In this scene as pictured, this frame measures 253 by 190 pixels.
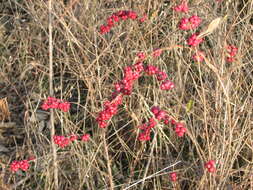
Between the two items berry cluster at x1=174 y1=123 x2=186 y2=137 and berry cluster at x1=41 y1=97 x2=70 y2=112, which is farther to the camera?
berry cluster at x1=41 y1=97 x2=70 y2=112

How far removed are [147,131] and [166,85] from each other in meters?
0.29

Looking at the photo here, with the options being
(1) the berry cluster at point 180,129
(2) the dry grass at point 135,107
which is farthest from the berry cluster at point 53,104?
(1) the berry cluster at point 180,129

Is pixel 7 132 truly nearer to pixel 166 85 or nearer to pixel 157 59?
pixel 157 59

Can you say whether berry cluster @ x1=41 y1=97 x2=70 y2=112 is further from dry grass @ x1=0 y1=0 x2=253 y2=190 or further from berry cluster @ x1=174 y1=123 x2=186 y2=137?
berry cluster @ x1=174 y1=123 x2=186 y2=137

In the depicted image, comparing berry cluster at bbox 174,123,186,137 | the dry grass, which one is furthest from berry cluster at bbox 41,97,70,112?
berry cluster at bbox 174,123,186,137

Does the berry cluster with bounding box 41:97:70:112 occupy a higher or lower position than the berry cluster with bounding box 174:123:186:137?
higher

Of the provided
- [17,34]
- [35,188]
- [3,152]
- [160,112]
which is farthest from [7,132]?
[160,112]

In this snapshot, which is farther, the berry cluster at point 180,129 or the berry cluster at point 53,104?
the berry cluster at point 53,104

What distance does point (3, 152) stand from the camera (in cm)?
263

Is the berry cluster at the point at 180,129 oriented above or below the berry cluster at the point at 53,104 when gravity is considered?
below

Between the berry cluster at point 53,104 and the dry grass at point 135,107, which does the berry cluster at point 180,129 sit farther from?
the berry cluster at point 53,104

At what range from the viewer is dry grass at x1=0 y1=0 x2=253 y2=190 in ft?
6.23

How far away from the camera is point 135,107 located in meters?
2.57

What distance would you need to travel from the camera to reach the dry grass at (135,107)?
6.23 ft
